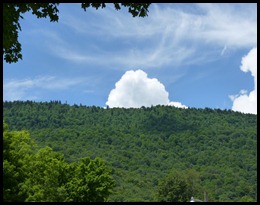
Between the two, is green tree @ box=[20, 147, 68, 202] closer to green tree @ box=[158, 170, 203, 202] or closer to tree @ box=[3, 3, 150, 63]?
tree @ box=[3, 3, 150, 63]

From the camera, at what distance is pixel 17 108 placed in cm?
14862

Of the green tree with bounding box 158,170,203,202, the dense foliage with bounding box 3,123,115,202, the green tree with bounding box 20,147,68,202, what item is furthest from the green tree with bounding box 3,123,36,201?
the green tree with bounding box 158,170,203,202

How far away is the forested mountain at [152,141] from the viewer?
103 meters

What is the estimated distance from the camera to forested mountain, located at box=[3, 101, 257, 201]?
103025 millimetres

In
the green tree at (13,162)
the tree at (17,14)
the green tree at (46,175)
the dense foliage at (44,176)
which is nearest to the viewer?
the tree at (17,14)

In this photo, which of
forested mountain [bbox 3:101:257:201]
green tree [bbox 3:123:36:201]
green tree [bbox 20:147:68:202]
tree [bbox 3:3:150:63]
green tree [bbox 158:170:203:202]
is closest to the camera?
tree [bbox 3:3:150:63]

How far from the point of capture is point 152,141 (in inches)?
5492

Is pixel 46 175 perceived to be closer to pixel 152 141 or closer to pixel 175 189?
pixel 175 189

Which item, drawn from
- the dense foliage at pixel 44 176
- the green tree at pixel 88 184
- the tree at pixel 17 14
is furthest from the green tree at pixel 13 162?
the tree at pixel 17 14

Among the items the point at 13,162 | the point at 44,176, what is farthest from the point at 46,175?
the point at 13,162

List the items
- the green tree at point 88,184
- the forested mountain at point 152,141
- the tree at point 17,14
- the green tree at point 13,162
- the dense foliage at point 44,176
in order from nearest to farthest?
1. the tree at point 17,14
2. the green tree at point 13,162
3. the dense foliage at point 44,176
4. the green tree at point 88,184
5. the forested mountain at point 152,141

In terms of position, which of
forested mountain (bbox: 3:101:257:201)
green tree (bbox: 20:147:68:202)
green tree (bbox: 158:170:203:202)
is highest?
forested mountain (bbox: 3:101:257:201)

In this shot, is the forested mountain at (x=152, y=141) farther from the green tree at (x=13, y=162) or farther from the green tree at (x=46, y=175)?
the green tree at (x=13, y=162)

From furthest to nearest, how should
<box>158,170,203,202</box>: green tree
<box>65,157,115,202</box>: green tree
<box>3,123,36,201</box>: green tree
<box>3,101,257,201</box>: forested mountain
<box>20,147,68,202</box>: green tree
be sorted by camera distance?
<box>3,101,257,201</box>: forested mountain
<box>158,170,203,202</box>: green tree
<box>65,157,115,202</box>: green tree
<box>20,147,68,202</box>: green tree
<box>3,123,36,201</box>: green tree
